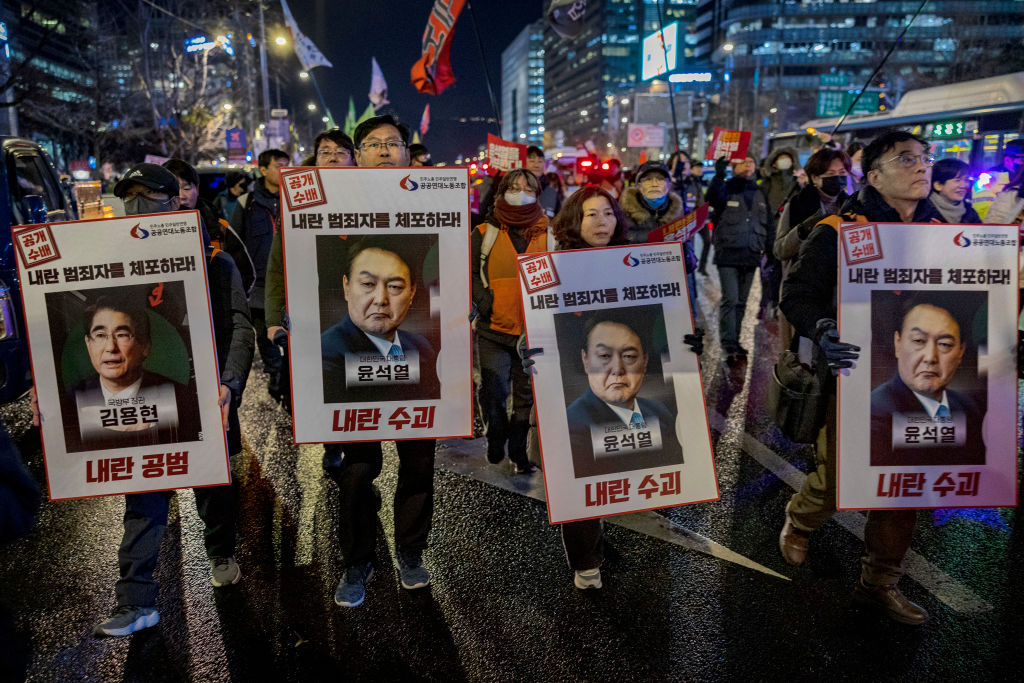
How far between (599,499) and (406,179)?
1.65 m

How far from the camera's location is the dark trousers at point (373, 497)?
11.0 ft

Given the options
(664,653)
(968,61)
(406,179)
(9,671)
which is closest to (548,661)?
(664,653)

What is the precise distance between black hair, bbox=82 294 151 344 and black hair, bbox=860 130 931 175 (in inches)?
132

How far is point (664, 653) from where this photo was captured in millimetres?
3014

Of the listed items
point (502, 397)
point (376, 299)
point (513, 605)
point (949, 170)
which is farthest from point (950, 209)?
point (376, 299)

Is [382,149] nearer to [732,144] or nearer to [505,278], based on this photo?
[505,278]

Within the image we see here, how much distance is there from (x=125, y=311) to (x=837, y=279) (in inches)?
121

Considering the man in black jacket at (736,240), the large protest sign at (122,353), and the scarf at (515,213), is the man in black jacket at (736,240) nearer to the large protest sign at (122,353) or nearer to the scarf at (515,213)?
the scarf at (515,213)

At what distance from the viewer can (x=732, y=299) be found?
8039 mm

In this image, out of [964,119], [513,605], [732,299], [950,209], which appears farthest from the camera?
[964,119]

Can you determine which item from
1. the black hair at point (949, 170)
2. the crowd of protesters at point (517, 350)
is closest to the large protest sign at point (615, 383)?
the crowd of protesters at point (517, 350)

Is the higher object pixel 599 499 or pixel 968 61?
pixel 968 61

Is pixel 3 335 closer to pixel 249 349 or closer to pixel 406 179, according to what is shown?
pixel 249 349

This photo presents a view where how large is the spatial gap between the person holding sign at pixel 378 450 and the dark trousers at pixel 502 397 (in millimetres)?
1395
